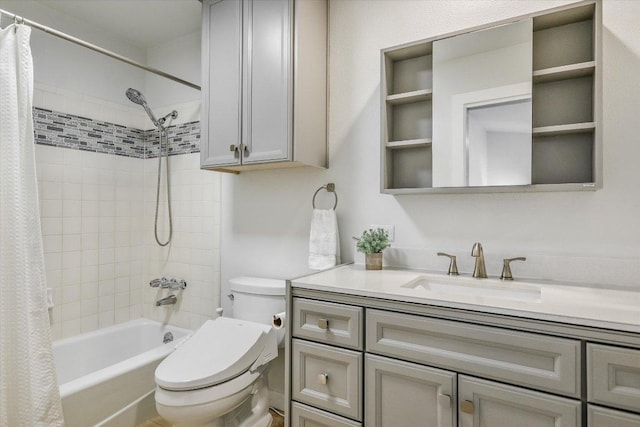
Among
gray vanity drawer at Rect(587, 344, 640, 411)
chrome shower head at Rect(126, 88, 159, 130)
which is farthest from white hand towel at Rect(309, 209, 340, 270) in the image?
chrome shower head at Rect(126, 88, 159, 130)

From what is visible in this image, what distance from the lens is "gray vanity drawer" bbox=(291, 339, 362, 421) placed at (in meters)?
1.35

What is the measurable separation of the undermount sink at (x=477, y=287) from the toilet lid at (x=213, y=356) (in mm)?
798

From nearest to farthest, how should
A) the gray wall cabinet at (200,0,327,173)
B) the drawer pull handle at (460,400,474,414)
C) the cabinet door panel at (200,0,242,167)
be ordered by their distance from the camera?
the drawer pull handle at (460,400,474,414)
the gray wall cabinet at (200,0,327,173)
the cabinet door panel at (200,0,242,167)

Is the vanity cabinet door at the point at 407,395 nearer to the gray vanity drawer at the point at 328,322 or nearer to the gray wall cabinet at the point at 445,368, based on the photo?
the gray wall cabinet at the point at 445,368

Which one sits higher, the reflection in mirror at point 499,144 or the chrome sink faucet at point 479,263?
the reflection in mirror at point 499,144

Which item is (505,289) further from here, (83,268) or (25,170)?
(83,268)

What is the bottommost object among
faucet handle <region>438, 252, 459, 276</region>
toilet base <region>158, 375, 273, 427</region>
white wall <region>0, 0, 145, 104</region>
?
toilet base <region>158, 375, 273, 427</region>

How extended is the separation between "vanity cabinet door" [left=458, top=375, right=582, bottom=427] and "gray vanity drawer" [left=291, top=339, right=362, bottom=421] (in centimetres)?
37

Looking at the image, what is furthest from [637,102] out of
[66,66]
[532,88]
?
[66,66]

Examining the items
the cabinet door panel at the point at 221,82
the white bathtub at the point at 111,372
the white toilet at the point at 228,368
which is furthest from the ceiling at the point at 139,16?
the white bathtub at the point at 111,372

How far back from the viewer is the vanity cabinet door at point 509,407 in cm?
102

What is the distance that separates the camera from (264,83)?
187 centimetres

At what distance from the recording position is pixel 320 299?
143cm

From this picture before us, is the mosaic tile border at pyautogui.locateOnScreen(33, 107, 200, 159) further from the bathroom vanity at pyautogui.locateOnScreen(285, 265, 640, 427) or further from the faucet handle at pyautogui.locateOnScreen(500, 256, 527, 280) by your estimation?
the faucet handle at pyautogui.locateOnScreen(500, 256, 527, 280)
